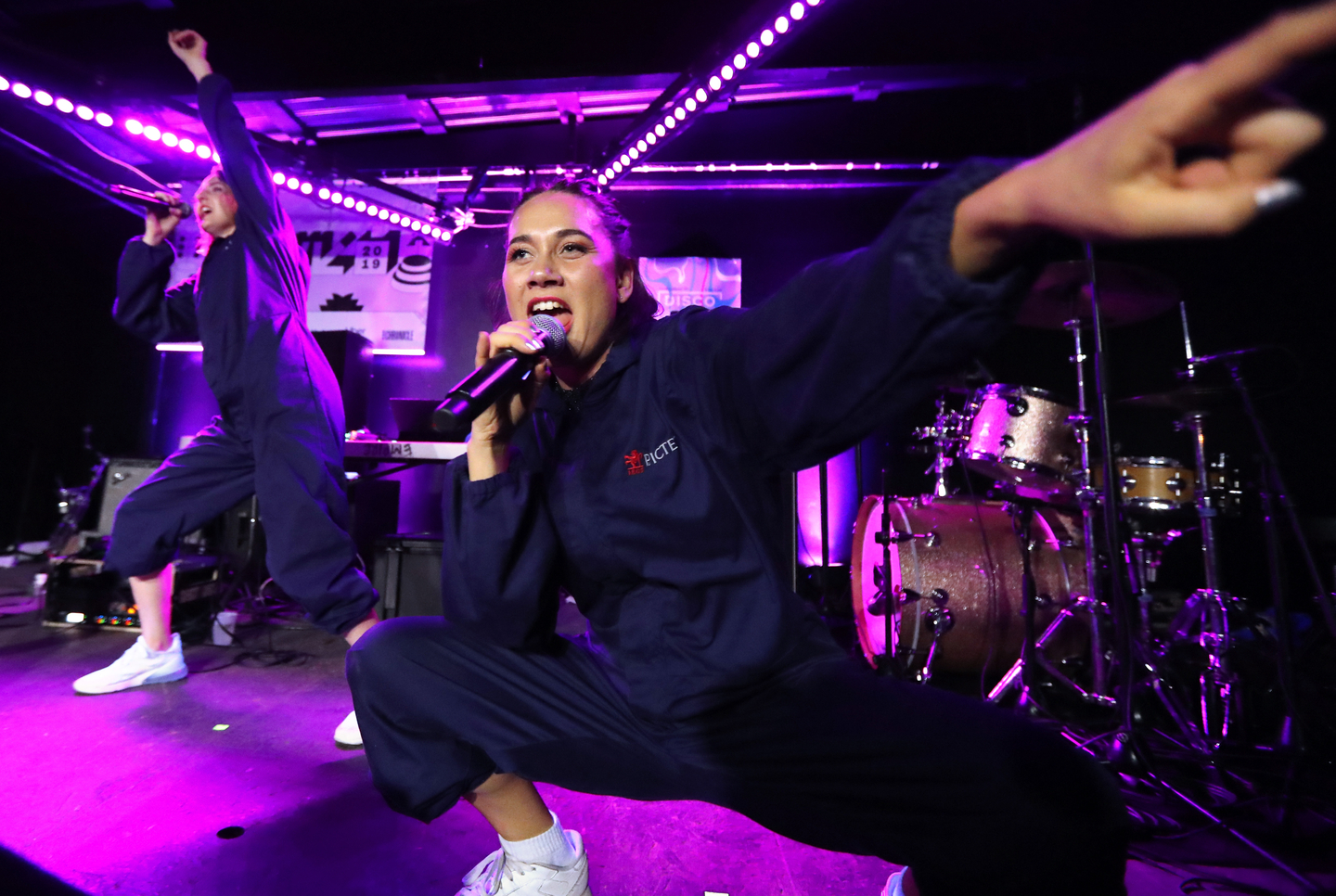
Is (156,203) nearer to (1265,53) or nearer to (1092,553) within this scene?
(1265,53)

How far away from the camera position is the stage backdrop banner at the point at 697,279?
5438 mm

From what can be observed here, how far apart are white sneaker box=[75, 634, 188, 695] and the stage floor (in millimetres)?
137

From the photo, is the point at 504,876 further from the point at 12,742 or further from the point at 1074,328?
the point at 1074,328

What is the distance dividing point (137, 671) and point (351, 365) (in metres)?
3.05

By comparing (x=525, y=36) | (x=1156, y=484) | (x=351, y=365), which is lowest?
(x=1156, y=484)

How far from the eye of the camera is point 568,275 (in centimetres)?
133

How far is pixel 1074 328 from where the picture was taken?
9.57 ft

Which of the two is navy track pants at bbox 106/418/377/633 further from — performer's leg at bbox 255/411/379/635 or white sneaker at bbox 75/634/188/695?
white sneaker at bbox 75/634/188/695

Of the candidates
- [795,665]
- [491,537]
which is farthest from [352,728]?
[795,665]

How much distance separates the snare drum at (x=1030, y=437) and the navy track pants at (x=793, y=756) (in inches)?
91.6

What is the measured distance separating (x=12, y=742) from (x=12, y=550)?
5.45m

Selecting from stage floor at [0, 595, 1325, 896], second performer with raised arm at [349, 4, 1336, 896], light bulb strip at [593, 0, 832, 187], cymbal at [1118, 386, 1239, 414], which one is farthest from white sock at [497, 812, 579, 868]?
light bulb strip at [593, 0, 832, 187]

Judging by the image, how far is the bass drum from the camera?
9.62ft

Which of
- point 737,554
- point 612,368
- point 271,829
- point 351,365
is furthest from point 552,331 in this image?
point 351,365
